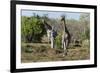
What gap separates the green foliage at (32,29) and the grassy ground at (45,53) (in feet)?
0.19

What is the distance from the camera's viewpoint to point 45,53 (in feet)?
6.35

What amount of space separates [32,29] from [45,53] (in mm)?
268

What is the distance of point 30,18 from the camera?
1884 mm

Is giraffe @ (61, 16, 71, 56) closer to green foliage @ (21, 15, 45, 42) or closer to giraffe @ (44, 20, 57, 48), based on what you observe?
giraffe @ (44, 20, 57, 48)

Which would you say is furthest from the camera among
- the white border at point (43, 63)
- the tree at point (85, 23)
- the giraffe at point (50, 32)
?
the tree at point (85, 23)

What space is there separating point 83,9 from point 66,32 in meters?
0.31

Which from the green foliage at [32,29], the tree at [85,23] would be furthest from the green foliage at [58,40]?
the tree at [85,23]

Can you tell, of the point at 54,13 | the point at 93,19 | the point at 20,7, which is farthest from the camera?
the point at 93,19

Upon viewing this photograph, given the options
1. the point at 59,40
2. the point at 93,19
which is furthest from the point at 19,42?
the point at 93,19

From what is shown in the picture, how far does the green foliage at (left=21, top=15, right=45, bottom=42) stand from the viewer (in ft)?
6.09

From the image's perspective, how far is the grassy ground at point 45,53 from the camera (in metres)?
1.87

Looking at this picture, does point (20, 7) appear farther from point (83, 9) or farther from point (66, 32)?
point (83, 9)

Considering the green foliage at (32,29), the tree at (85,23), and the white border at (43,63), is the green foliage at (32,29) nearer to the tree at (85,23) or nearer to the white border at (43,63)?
the white border at (43,63)

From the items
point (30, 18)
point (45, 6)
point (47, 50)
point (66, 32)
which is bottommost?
point (47, 50)
